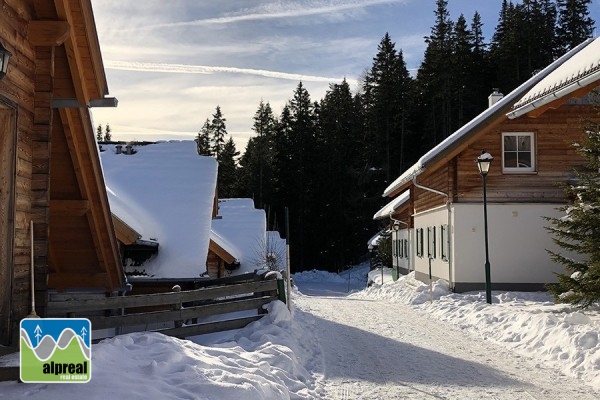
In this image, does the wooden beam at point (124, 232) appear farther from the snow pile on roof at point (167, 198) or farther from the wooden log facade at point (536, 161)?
the wooden log facade at point (536, 161)

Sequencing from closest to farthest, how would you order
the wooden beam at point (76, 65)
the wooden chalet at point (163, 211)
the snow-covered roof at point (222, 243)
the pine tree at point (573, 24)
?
the wooden beam at point (76, 65), the wooden chalet at point (163, 211), the snow-covered roof at point (222, 243), the pine tree at point (573, 24)

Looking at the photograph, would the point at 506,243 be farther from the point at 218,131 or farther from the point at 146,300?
the point at 218,131

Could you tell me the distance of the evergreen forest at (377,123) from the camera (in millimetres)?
59156

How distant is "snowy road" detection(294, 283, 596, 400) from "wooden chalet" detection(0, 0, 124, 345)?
4.09 meters

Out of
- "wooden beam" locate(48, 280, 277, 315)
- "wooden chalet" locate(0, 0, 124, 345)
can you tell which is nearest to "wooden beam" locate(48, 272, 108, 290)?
"wooden chalet" locate(0, 0, 124, 345)

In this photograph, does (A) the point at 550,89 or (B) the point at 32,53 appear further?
(A) the point at 550,89

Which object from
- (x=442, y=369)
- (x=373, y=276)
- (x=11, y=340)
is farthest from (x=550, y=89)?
(x=373, y=276)

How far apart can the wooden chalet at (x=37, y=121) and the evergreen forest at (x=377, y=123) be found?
4821 cm

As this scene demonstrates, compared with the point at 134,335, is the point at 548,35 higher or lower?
higher

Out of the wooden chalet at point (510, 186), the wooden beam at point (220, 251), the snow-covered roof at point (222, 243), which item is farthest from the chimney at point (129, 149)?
the wooden chalet at point (510, 186)

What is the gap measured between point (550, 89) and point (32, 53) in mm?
9060

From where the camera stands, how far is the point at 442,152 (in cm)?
2012

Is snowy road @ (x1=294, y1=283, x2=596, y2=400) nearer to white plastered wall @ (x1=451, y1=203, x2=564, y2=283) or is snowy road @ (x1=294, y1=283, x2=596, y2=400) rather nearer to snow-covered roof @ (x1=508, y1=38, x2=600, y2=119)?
snow-covered roof @ (x1=508, y1=38, x2=600, y2=119)

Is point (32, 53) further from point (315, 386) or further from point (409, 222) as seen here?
point (409, 222)
